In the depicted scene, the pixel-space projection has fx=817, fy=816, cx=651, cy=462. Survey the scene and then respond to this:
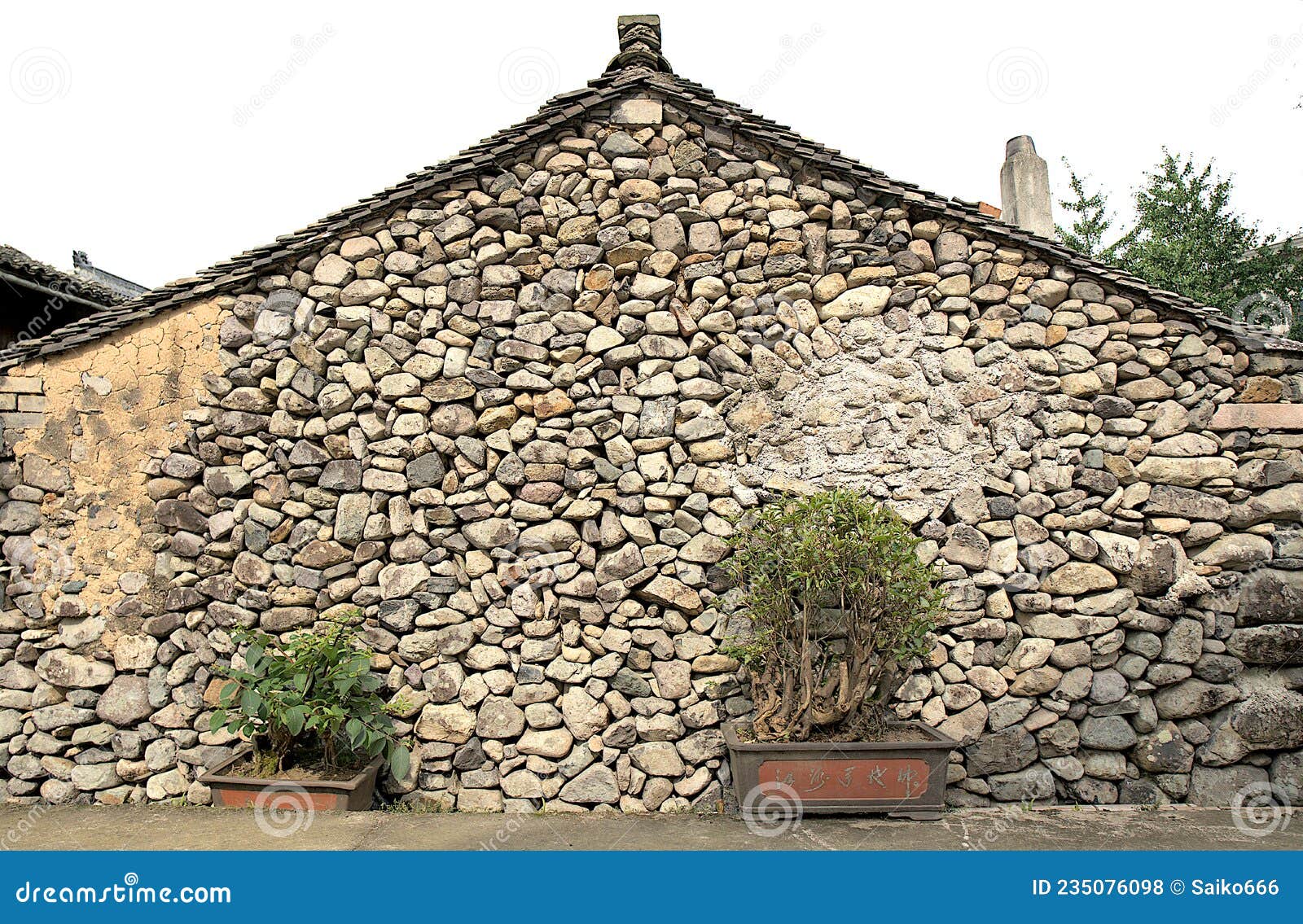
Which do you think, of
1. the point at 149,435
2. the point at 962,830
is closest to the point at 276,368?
the point at 149,435

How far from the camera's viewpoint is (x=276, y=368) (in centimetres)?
535

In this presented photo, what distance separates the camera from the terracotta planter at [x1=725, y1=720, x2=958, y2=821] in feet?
14.4

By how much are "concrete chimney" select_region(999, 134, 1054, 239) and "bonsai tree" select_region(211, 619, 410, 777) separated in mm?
5929

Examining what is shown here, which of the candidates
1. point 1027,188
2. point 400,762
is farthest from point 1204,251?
point 400,762

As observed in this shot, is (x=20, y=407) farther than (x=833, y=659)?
Yes

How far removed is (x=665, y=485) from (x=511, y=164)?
242cm

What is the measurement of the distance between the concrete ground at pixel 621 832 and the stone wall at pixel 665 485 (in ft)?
0.73

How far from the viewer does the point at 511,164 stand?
550 centimetres

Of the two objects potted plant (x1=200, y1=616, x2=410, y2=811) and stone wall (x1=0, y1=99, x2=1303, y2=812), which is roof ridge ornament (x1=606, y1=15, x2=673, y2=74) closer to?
stone wall (x1=0, y1=99, x2=1303, y2=812)

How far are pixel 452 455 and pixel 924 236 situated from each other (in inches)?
A: 133

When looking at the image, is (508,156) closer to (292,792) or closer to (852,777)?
(292,792)

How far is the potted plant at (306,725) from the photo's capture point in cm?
459

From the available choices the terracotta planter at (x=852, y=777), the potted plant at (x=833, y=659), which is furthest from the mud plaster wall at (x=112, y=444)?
the terracotta planter at (x=852, y=777)

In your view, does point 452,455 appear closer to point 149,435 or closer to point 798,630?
point 149,435
